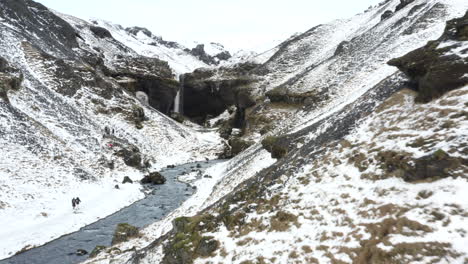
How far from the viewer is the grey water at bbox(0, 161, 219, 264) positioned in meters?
20.9

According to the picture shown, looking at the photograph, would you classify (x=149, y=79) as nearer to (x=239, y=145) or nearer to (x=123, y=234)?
(x=239, y=145)

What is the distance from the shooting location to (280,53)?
296 ft

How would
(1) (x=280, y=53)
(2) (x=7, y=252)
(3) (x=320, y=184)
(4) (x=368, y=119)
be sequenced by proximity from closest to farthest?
(3) (x=320, y=184), (4) (x=368, y=119), (2) (x=7, y=252), (1) (x=280, y=53)

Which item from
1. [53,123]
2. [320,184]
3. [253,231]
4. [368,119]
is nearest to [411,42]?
[368,119]

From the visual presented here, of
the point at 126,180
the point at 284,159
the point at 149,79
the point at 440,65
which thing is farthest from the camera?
the point at 149,79

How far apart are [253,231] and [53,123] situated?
40.7 m

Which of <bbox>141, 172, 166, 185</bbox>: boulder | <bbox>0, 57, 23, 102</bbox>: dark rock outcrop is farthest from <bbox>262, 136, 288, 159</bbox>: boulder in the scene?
A: <bbox>0, 57, 23, 102</bbox>: dark rock outcrop

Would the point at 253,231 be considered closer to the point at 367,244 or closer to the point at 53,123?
the point at 367,244

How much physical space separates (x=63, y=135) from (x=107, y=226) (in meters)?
20.8

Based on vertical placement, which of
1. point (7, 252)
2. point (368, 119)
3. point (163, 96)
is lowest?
point (368, 119)

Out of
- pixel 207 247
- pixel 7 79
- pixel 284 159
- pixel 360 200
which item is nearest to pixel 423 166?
pixel 360 200

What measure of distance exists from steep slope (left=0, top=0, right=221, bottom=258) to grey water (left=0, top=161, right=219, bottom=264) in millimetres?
959

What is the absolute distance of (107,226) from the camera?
27.2m

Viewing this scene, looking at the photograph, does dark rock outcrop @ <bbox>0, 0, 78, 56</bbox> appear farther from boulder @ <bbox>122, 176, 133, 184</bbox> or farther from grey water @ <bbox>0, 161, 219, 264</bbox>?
grey water @ <bbox>0, 161, 219, 264</bbox>
